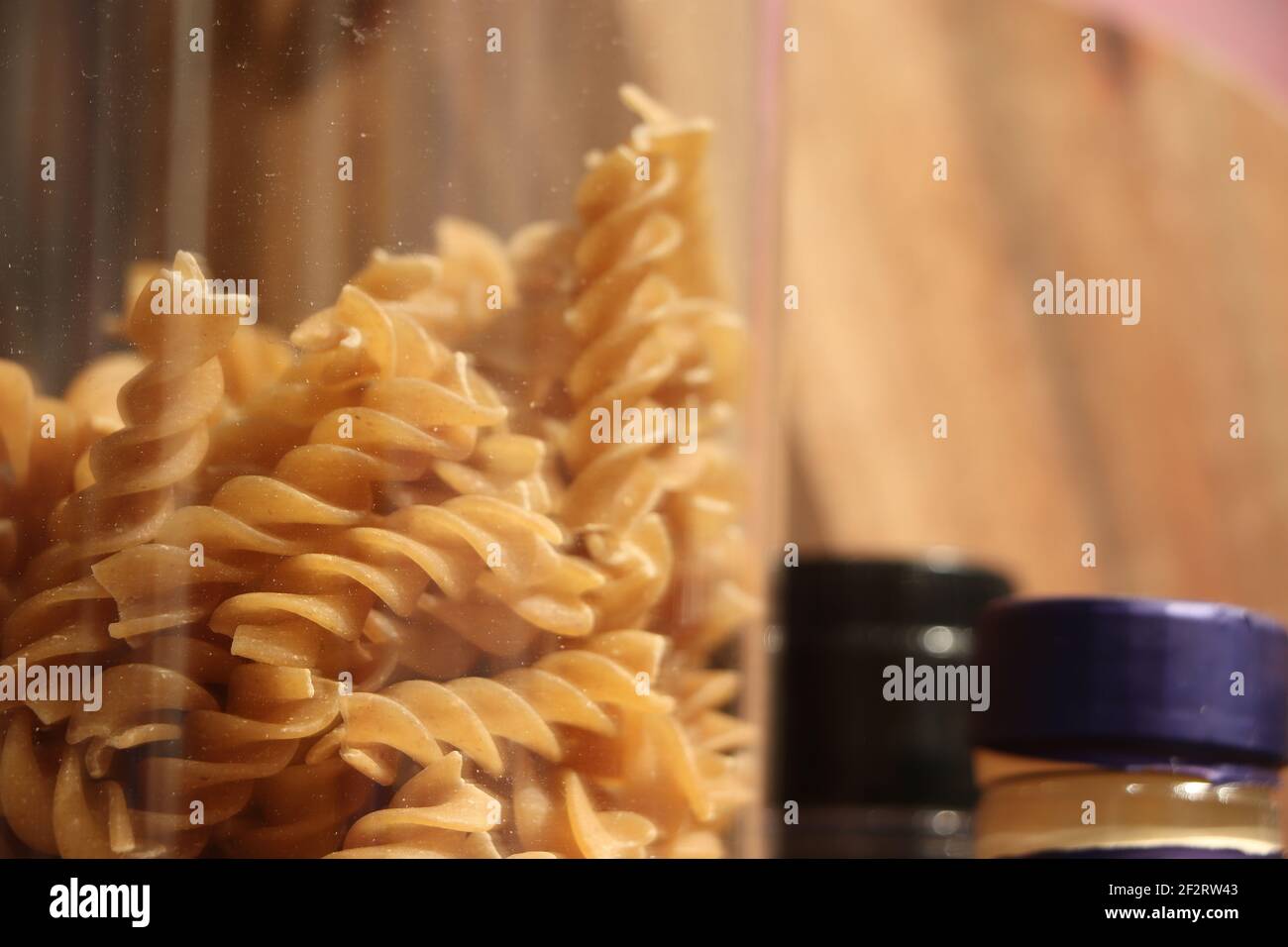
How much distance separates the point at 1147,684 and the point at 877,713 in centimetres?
18

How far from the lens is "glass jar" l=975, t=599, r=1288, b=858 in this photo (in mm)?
315

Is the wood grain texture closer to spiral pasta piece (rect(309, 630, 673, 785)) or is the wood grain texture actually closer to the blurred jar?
the blurred jar

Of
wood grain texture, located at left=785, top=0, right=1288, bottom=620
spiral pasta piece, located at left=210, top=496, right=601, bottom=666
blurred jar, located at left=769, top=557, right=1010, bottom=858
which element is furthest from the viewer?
wood grain texture, located at left=785, top=0, right=1288, bottom=620

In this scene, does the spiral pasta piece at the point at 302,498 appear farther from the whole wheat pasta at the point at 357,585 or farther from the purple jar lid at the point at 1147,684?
the purple jar lid at the point at 1147,684

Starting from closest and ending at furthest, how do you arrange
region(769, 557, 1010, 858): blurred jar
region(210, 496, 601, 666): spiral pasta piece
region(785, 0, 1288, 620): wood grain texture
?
region(210, 496, 601, 666): spiral pasta piece → region(769, 557, 1010, 858): blurred jar → region(785, 0, 1288, 620): wood grain texture

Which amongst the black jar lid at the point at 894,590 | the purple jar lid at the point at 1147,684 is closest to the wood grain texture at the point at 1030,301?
the black jar lid at the point at 894,590

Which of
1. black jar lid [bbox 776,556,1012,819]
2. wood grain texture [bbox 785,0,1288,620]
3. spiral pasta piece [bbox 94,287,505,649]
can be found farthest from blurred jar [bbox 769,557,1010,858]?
spiral pasta piece [bbox 94,287,505,649]

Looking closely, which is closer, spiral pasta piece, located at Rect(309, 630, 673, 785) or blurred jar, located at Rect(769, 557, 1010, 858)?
spiral pasta piece, located at Rect(309, 630, 673, 785)

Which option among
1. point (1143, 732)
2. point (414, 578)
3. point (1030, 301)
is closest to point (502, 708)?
point (414, 578)

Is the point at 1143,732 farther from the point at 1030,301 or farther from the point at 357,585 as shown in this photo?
the point at 1030,301

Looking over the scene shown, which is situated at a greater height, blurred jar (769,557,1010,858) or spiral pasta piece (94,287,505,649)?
spiral pasta piece (94,287,505,649)

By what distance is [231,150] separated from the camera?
31 cm

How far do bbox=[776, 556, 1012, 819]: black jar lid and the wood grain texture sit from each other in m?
0.14
